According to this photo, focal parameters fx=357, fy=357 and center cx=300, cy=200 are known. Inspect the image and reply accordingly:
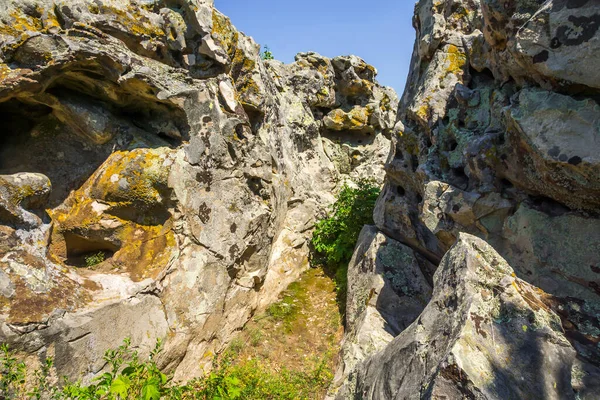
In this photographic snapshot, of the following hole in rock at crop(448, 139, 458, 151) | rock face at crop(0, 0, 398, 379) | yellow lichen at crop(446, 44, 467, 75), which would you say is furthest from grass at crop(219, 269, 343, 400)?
yellow lichen at crop(446, 44, 467, 75)

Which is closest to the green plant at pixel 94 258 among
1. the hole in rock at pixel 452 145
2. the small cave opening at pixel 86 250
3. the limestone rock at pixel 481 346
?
the small cave opening at pixel 86 250

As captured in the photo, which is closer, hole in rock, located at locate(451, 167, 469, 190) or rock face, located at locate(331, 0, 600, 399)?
rock face, located at locate(331, 0, 600, 399)

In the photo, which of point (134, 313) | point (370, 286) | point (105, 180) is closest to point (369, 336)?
point (370, 286)

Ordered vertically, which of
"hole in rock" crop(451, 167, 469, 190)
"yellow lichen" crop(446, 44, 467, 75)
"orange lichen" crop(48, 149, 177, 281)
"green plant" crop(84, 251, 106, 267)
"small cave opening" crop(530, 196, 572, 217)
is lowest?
"green plant" crop(84, 251, 106, 267)

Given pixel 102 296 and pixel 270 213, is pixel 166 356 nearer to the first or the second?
pixel 102 296

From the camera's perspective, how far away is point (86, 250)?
7301 mm

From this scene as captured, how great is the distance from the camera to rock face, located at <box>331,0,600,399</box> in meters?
3.74

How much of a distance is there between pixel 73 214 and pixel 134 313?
7.63ft

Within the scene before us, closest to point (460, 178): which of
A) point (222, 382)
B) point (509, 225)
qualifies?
point (509, 225)

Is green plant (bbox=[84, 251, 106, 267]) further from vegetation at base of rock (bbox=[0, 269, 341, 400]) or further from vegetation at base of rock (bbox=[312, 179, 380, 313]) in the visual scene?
vegetation at base of rock (bbox=[312, 179, 380, 313])

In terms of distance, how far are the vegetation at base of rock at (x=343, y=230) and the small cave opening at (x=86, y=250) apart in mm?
5714

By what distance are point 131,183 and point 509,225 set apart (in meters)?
7.02

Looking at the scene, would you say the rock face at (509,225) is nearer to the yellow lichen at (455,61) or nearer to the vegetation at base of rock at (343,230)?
the yellow lichen at (455,61)

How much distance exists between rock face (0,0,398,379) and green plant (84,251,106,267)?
0.09ft
